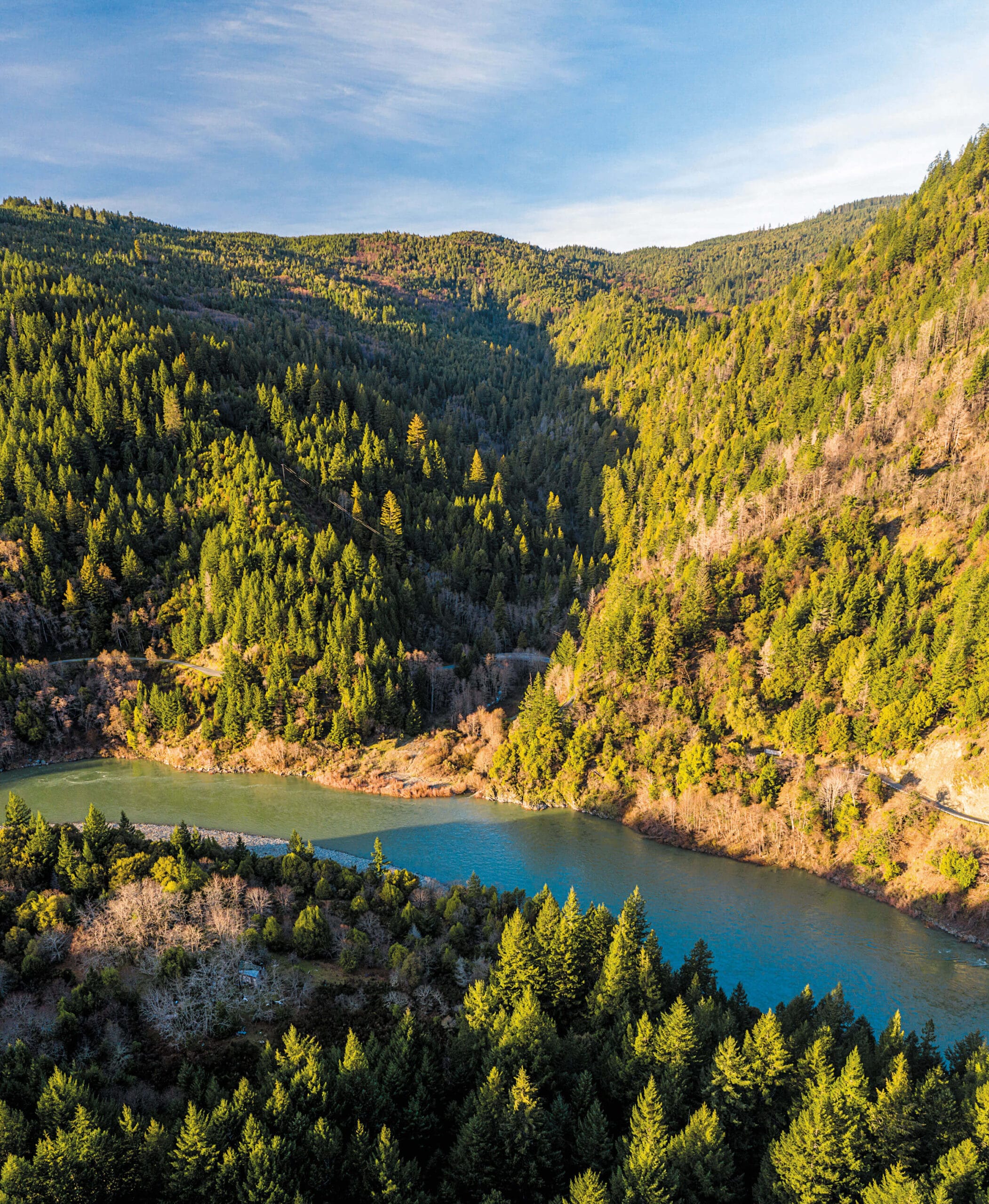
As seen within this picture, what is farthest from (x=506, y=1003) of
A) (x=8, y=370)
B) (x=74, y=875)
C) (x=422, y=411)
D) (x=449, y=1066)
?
(x=422, y=411)

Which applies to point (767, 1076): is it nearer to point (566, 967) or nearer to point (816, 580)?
point (566, 967)

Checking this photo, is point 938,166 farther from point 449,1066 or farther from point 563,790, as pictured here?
point 449,1066

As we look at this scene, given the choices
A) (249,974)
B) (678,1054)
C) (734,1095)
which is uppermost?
(678,1054)

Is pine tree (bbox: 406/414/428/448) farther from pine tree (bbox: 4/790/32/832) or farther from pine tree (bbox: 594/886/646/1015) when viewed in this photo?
pine tree (bbox: 594/886/646/1015)

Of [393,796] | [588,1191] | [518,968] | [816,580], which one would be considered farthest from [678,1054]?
[816,580]

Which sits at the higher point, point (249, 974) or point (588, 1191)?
point (588, 1191)

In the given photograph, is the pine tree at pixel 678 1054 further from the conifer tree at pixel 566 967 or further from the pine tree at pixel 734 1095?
the conifer tree at pixel 566 967
